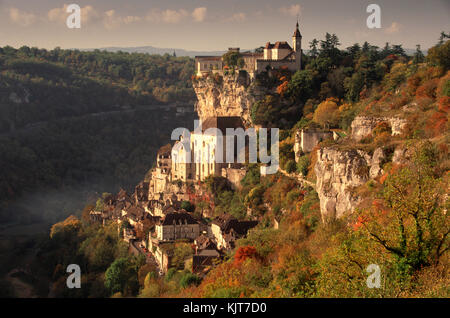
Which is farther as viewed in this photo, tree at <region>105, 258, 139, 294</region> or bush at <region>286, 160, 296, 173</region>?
bush at <region>286, 160, 296, 173</region>

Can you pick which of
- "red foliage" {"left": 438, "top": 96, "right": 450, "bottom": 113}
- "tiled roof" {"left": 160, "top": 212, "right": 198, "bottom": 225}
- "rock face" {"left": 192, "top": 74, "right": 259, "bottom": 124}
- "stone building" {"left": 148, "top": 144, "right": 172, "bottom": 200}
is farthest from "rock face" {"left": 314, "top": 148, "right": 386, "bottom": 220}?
"stone building" {"left": 148, "top": 144, "right": 172, "bottom": 200}

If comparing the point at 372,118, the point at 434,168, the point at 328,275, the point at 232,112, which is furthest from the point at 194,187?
the point at 328,275

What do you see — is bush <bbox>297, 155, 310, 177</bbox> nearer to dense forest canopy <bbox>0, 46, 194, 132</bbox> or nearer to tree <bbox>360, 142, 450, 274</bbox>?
tree <bbox>360, 142, 450, 274</bbox>

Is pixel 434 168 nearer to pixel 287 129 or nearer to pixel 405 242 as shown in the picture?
pixel 405 242

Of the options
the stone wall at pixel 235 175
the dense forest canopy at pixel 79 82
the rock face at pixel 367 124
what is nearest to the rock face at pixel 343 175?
the rock face at pixel 367 124

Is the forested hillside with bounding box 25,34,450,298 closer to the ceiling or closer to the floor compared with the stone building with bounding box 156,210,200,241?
closer to the ceiling

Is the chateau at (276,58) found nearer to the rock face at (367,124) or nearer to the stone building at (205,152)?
the stone building at (205,152)
